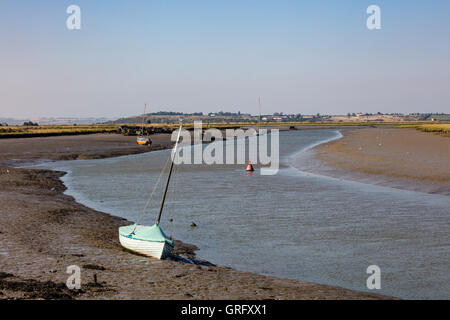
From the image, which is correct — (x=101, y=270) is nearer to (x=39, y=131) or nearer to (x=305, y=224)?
(x=305, y=224)

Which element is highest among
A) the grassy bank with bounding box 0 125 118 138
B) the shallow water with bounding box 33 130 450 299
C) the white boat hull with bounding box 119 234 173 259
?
the grassy bank with bounding box 0 125 118 138

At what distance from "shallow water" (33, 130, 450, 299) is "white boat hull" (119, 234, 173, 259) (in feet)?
5.97

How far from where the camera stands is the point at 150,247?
Answer: 50.8 ft

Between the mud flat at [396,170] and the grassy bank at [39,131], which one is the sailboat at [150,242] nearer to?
the mud flat at [396,170]

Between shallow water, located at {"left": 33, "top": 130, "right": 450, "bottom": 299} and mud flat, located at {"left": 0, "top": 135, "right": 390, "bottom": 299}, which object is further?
shallow water, located at {"left": 33, "top": 130, "right": 450, "bottom": 299}

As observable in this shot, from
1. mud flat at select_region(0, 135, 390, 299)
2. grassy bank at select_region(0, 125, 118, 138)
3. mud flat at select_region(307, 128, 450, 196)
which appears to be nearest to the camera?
mud flat at select_region(0, 135, 390, 299)

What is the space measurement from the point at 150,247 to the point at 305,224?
8.40 meters

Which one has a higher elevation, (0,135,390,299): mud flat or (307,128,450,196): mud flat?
(307,128,450,196): mud flat

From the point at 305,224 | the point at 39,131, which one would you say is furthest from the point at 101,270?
the point at 39,131

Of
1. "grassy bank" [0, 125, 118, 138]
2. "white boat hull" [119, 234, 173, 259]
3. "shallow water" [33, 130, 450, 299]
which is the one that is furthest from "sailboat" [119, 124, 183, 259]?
"grassy bank" [0, 125, 118, 138]

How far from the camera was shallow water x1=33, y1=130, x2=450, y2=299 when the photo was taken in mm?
15094

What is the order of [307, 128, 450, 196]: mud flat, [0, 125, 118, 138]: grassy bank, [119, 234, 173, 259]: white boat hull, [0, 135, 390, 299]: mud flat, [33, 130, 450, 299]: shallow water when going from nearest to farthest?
1. [0, 135, 390, 299]: mud flat
2. [33, 130, 450, 299]: shallow water
3. [119, 234, 173, 259]: white boat hull
4. [307, 128, 450, 196]: mud flat
5. [0, 125, 118, 138]: grassy bank

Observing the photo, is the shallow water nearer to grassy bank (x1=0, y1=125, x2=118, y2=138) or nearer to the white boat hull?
the white boat hull
